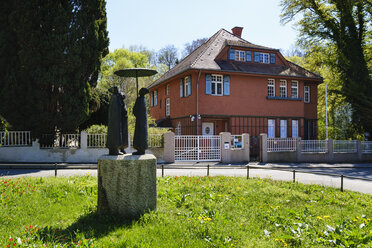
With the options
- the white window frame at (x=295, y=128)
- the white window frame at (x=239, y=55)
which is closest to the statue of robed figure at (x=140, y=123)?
the white window frame at (x=239, y=55)

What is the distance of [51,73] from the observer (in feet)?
54.2

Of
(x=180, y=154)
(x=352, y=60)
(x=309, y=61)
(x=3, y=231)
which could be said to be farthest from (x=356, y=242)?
(x=309, y=61)

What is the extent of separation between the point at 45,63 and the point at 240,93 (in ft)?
47.6

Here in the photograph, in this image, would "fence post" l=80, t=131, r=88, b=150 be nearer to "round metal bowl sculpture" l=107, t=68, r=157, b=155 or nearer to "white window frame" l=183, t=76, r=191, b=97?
"white window frame" l=183, t=76, r=191, b=97

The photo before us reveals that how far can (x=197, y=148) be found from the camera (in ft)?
61.2

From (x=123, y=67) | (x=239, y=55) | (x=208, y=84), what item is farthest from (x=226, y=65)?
(x=123, y=67)

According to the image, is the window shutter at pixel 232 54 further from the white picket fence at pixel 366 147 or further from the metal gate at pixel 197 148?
the white picket fence at pixel 366 147

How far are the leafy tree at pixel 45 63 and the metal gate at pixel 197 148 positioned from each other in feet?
18.7

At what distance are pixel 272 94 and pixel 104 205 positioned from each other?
22.5 m

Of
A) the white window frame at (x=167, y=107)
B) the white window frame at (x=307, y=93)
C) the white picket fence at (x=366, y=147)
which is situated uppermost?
the white window frame at (x=307, y=93)

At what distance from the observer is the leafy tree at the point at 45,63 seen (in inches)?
643

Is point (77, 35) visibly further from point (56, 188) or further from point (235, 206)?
point (235, 206)

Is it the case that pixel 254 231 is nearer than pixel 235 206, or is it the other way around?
pixel 254 231

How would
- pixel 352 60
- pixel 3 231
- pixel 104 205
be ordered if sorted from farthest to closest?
1. pixel 352 60
2. pixel 104 205
3. pixel 3 231
